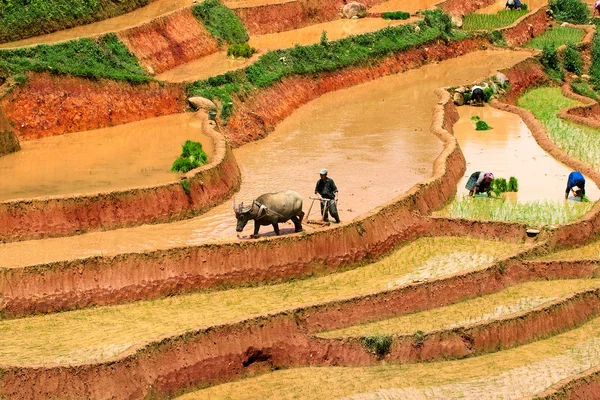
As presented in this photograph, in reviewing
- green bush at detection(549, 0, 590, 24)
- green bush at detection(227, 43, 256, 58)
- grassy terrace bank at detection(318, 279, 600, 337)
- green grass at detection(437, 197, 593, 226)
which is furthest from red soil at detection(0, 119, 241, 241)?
green bush at detection(549, 0, 590, 24)

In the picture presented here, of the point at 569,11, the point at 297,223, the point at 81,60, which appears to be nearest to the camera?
the point at 297,223

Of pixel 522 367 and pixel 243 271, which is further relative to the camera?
pixel 243 271

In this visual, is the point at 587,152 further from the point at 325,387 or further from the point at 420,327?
the point at 325,387

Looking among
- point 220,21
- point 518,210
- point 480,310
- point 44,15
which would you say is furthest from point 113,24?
point 480,310

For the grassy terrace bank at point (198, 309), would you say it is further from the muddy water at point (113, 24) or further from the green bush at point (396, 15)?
the green bush at point (396, 15)

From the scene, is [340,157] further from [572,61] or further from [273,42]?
[572,61]

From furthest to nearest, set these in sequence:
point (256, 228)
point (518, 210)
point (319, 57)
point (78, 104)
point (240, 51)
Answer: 1. point (319, 57)
2. point (240, 51)
3. point (78, 104)
4. point (518, 210)
5. point (256, 228)

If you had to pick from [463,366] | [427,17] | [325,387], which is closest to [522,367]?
[463,366]
